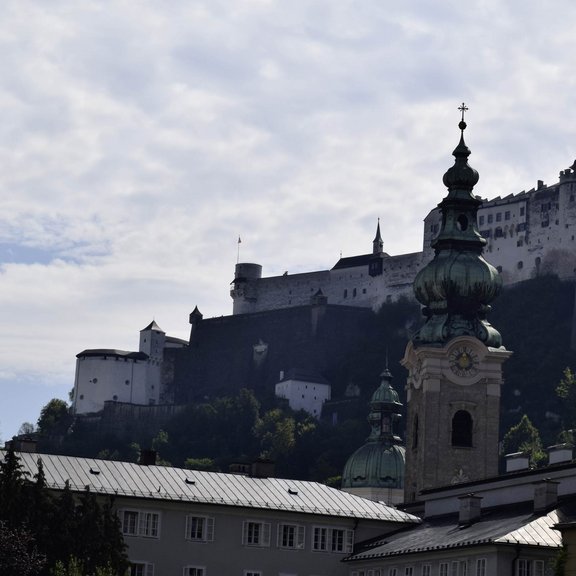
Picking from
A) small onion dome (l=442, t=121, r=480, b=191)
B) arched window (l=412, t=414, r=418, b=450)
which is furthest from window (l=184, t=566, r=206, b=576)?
small onion dome (l=442, t=121, r=480, b=191)

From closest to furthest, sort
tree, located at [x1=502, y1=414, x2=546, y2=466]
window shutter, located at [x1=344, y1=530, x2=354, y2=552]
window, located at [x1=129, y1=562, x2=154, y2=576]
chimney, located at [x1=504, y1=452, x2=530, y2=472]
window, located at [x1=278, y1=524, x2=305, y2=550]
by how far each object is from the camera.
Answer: window, located at [x1=129, y1=562, x2=154, y2=576], window, located at [x1=278, y1=524, x2=305, y2=550], window shutter, located at [x1=344, y1=530, x2=354, y2=552], chimney, located at [x1=504, y1=452, x2=530, y2=472], tree, located at [x1=502, y1=414, x2=546, y2=466]

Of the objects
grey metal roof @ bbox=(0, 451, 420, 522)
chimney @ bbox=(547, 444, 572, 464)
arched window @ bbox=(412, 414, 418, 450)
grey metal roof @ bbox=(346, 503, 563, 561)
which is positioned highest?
arched window @ bbox=(412, 414, 418, 450)

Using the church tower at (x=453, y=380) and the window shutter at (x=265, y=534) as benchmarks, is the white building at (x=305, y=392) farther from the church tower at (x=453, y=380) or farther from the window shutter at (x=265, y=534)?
the window shutter at (x=265, y=534)

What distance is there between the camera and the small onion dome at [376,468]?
86062mm

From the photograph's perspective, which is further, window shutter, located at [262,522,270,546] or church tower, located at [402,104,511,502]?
church tower, located at [402,104,511,502]

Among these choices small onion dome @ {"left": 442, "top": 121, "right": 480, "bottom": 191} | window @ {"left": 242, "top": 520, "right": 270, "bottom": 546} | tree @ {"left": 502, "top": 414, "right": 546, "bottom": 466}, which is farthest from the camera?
tree @ {"left": 502, "top": 414, "right": 546, "bottom": 466}

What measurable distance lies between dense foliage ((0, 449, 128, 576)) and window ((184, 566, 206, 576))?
4969mm

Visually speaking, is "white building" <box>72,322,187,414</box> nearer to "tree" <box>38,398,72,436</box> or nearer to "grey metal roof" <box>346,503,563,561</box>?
"tree" <box>38,398,72,436</box>

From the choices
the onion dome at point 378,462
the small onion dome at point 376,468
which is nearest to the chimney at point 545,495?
the onion dome at point 378,462

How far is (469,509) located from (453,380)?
16.3 metres

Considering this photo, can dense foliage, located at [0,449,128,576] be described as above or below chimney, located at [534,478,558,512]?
below

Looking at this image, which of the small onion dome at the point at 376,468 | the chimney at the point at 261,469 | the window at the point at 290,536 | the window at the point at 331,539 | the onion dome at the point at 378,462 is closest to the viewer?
the window at the point at 290,536

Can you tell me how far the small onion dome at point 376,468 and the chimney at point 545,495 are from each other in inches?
1548

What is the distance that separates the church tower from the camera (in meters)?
Result: 63.5
